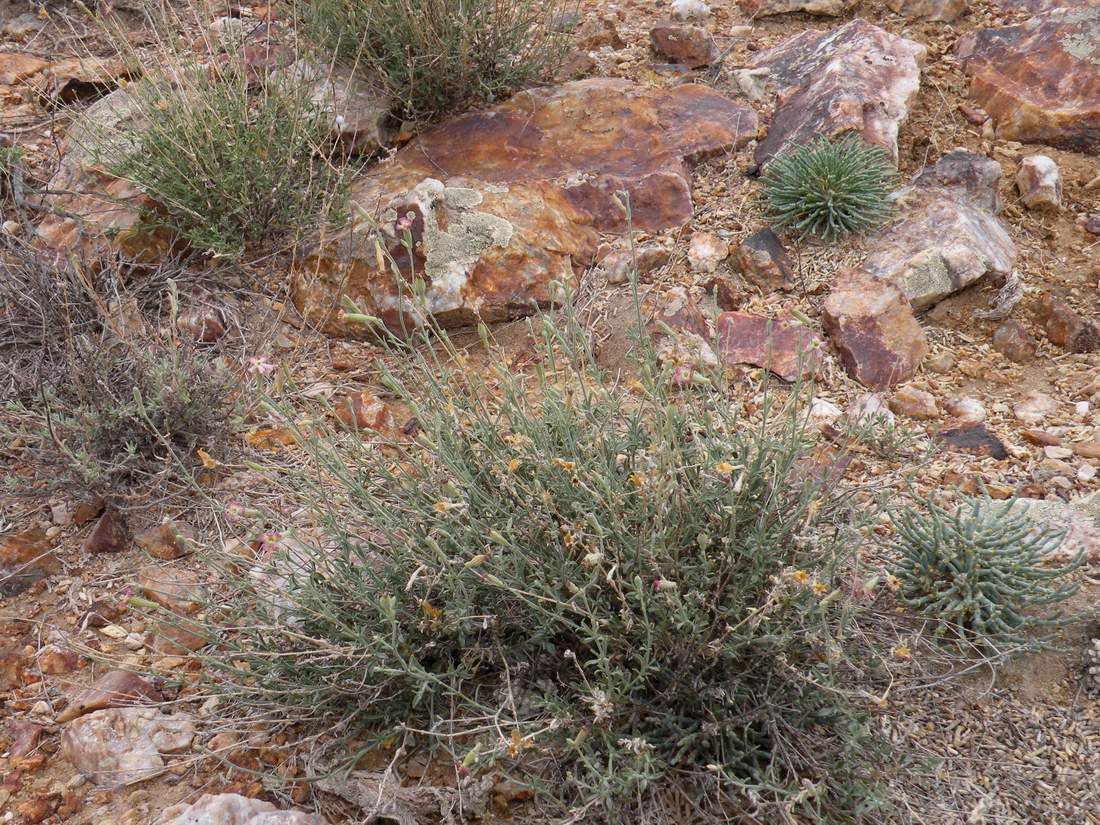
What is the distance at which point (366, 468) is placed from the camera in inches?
101

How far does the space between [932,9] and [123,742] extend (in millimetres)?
4898

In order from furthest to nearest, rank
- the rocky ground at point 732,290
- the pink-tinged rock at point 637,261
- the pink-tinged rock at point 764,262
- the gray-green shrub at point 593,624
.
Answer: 1. the pink-tinged rock at point 637,261
2. the pink-tinged rock at point 764,262
3. the rocky ground at point 732,290
4. the gray-green shrub at point 593,624

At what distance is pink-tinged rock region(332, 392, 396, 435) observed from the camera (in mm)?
3348

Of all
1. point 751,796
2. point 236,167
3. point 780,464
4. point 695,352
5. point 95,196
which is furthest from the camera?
point 95,196

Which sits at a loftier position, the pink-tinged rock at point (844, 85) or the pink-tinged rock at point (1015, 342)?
the pink-tinged rock at point (844, 85)

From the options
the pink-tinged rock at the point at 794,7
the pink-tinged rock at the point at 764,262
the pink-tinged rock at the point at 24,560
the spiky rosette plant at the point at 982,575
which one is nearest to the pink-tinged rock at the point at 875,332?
the pink-tinged rock at the point at 764,262

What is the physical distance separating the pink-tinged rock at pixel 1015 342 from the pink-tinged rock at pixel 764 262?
81cm

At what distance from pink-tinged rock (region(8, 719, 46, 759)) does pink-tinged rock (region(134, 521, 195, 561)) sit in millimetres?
653

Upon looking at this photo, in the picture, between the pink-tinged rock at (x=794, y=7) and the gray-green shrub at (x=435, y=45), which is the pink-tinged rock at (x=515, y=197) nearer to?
the gray-green shrub at (x=435, y=45)

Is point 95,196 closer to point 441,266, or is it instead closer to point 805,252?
point 441,266

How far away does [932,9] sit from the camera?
477 cm

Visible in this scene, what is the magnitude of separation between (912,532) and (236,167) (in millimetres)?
2836

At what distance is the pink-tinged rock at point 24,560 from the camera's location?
293 centimetres

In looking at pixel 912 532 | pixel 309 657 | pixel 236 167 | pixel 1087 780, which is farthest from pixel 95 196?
pixel 1087 780
